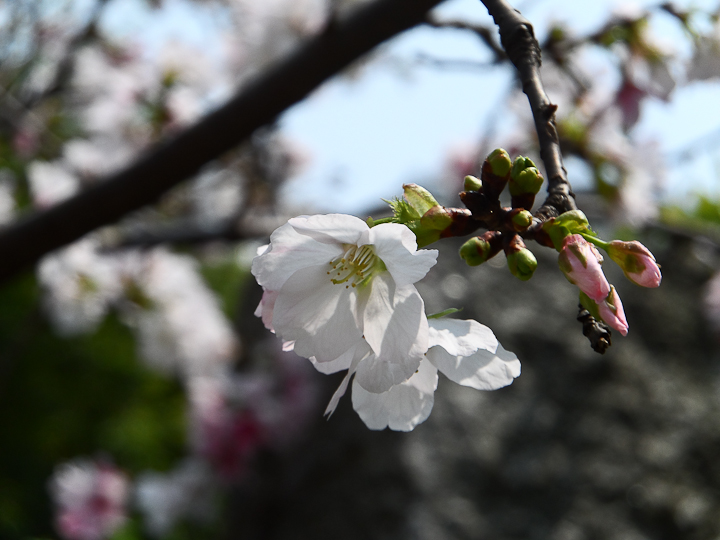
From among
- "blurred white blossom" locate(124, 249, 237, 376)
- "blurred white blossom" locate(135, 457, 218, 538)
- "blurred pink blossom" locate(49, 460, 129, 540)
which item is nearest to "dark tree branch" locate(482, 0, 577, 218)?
"blurred white blossom" locate(124, 249, 237, 376)

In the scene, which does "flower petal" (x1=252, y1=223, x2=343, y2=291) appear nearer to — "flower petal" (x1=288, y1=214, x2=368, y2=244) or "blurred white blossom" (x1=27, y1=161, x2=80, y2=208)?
"flower petal" (x1=288, y1=214, x2=368, y2=244)

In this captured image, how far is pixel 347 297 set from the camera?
1.53 feet

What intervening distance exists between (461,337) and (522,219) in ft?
0.34

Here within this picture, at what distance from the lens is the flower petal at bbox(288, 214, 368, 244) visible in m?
0.39

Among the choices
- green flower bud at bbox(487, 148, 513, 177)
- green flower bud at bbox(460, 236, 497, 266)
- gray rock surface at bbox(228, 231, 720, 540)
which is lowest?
gray rock surface at bbox(228, 231, 720, 540)

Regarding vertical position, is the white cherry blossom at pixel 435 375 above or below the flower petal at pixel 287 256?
below

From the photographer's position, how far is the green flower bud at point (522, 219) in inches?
16.4

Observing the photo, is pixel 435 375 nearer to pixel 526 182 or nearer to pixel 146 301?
pixel 526 182

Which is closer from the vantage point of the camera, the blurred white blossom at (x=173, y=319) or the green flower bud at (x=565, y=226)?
the green flower bud at (x=565, y=226)

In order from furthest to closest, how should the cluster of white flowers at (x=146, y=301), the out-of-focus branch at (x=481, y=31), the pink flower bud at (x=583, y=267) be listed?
the cluster of white flowers at (x=146, y=301)
the out-of-focus branch at (x=481, y=31)
the pink flower bud at (x=583, y=267)

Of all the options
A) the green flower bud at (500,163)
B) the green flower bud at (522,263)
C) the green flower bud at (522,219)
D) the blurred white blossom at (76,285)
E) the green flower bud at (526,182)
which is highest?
the green flower bud at (500,163)

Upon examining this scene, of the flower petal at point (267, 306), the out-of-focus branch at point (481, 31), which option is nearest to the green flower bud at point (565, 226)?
the flower petal at point (267, 306)

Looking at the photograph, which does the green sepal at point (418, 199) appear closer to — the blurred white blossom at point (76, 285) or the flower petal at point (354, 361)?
the flower petal at point (354, 361)

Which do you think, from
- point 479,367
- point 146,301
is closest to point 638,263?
point 479,367
